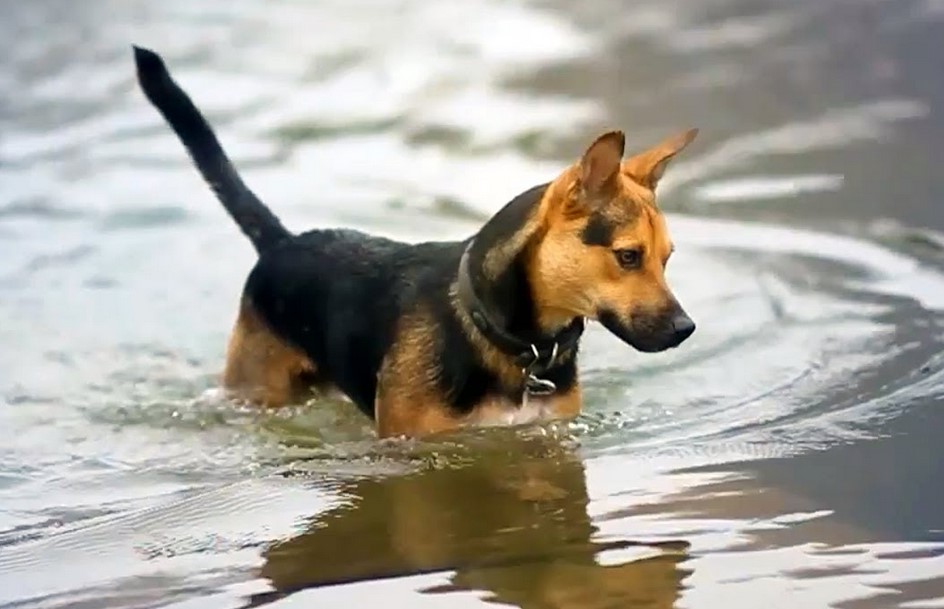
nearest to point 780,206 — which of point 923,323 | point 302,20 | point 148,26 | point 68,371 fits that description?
point 923,323

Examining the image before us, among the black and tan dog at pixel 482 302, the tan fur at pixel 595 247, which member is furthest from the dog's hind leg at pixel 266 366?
the tan fur at pixel 595 247

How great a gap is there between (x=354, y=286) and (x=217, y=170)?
3.67 feet

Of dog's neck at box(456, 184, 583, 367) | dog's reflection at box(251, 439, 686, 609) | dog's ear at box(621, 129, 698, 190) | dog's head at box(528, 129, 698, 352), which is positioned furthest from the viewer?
dog's ear at box(621, 129, 698, 190)

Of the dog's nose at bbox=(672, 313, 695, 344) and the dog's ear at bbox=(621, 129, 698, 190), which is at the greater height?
the dog's ear at bbox=(621, 129, 698, 190)

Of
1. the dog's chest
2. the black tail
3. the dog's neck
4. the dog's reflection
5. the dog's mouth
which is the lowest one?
the dog's reflection

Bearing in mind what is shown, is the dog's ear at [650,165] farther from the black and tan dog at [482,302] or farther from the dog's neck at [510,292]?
the dog's neck at [510,292]

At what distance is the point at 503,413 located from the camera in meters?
6.21

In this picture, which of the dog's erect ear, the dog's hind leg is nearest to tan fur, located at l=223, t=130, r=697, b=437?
the dog's erect ear

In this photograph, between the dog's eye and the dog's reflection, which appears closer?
the dog's reflection

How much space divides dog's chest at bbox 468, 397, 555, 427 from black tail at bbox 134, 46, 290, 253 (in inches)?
64.3

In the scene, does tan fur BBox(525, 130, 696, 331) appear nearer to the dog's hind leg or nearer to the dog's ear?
the dog's ear

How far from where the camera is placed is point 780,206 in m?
10.5

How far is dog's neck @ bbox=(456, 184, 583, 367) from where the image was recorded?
6066 millimetres

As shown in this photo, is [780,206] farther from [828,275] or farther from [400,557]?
[400,557]
